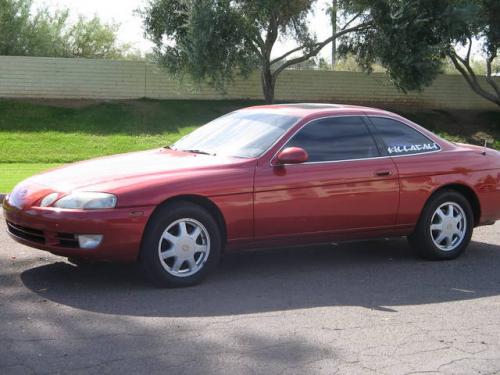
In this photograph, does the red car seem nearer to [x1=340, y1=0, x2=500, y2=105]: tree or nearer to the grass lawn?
the grass lawn

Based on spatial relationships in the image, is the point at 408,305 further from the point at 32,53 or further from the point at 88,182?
the point at 32,53

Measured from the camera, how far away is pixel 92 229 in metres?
5.59

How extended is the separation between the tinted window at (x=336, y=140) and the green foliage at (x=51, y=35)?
1060 inches

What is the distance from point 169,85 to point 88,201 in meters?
22.0

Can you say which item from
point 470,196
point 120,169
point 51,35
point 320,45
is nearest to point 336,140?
point 470,196

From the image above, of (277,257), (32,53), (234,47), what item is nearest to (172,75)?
(234,47)

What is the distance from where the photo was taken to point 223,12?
22625mm

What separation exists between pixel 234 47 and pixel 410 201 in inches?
669

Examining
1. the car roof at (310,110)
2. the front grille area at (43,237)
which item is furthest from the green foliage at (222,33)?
the front grille area at (43,237)

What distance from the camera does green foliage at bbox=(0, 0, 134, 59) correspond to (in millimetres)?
30938

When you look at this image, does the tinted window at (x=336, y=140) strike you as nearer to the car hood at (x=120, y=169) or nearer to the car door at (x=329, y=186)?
the car door at (x=329, y=186)

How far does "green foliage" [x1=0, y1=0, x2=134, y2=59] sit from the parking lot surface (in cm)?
2593

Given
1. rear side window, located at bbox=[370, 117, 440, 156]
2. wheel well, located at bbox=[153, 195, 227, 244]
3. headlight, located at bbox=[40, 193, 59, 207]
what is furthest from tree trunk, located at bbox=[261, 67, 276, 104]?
headlight, located at bbox=[40, 193, 59, 207]

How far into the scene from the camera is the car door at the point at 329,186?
6316 millimetres
